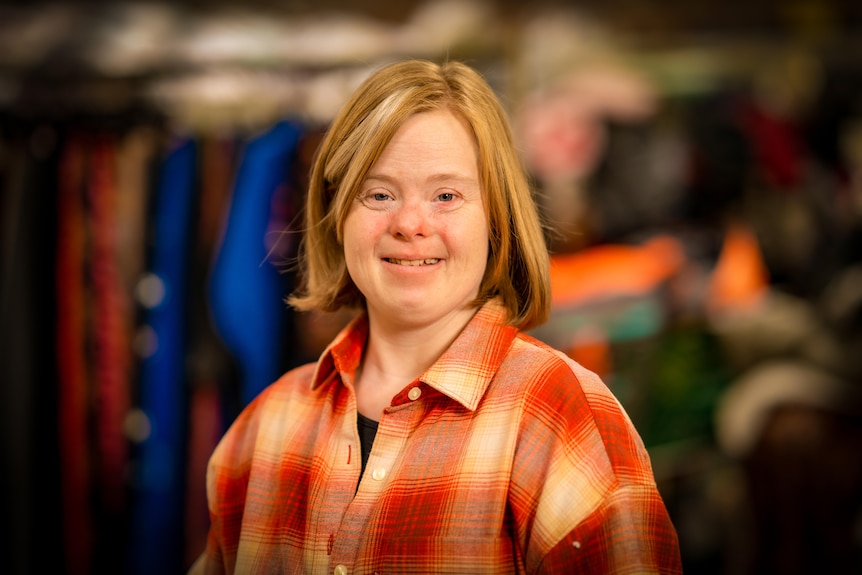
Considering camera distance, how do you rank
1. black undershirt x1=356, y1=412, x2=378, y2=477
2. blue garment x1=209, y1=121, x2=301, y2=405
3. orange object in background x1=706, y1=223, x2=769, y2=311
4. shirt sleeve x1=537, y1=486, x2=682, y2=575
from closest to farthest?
shirt sleeve x1=537, y1=486, x2=682, y2=575
black undershirt x1=356, y1=412, x2=378, y2=477
blue garment x1=209, y1=121, x2=301, y2=405
orange object in background x1=706, y1=223, x2=769, y2=311

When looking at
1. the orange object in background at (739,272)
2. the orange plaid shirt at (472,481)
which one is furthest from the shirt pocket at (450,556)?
the orange object in background at (739,272)

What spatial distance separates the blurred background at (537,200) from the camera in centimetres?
195

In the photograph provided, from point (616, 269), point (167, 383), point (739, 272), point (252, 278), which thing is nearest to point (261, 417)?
point (252, 278)

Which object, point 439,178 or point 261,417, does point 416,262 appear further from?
point 261,417

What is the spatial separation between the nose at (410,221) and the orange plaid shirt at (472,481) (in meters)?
0.11

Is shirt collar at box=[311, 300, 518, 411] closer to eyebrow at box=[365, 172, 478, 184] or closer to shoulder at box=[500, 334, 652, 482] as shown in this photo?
shoulder at box=[500, 334, 652, 482]

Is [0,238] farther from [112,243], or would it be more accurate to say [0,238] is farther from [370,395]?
[370,395]

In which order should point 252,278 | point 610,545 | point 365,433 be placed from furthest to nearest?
point 252,278 < point 365,433 < point 610,545

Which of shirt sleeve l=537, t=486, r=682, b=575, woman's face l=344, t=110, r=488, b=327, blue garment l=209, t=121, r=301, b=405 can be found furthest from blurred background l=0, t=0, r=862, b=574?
shirt sleeve l=537, t=486, r=682, b=575

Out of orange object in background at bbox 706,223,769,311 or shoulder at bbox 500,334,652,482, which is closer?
shoulder at bbox 500,334,652,482

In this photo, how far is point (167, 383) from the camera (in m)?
1.98

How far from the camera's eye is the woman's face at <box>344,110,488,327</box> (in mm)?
753

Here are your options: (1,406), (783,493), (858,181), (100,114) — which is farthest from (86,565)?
(858,181)

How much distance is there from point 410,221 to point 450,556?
271 mm
